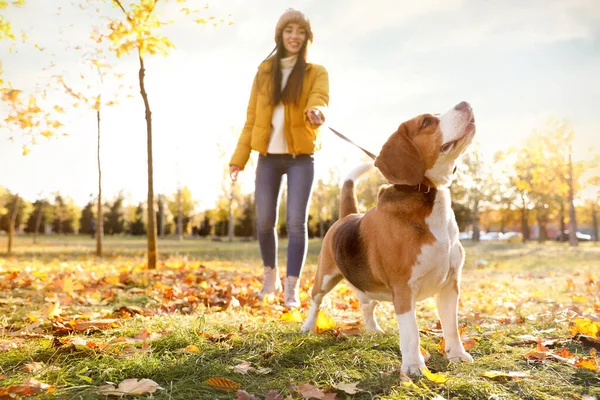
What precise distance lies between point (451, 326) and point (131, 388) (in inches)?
75.8

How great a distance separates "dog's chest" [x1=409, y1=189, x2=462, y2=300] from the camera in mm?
2873

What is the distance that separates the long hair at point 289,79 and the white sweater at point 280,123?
0.21 ft

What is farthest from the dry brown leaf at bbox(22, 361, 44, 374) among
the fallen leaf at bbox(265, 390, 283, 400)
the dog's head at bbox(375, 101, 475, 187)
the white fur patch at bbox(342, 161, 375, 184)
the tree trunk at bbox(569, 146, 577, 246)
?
the tree trunk at bbox(569, 146, 577, 246)

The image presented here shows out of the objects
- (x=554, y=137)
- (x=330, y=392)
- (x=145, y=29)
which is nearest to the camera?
Answer: (x=330, y=392)

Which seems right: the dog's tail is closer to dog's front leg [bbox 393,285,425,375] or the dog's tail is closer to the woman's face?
dog's front leg [bbox 393,285,425,375]

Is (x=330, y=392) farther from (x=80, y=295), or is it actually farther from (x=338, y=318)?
(x=80, y=295)

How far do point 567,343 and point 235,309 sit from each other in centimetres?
289

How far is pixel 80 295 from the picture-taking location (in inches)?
226

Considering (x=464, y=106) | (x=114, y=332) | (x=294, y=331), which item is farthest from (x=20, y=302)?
(x=464, y=106)

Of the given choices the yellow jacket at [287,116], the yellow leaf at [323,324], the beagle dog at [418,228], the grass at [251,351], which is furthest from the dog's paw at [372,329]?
the yellow jacket at [287,116]

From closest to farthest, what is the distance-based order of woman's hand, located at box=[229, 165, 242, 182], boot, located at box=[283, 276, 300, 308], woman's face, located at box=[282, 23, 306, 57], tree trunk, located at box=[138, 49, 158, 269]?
boot, located at box=[283, 276, 300, 308]
woman's face, located at box=[282, 23, 306, 57]
woman's hand, located at box=[229, 165, 242, 182]
tree trunk, located at box=[138, 49, 158, 269]

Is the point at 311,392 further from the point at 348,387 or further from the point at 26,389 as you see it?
the point at 26,389

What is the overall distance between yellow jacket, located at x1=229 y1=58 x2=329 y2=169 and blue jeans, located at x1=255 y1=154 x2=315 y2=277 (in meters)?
0.15

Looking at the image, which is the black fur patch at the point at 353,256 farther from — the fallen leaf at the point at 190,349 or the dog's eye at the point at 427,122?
the fallen leaf at the point at 190,349
